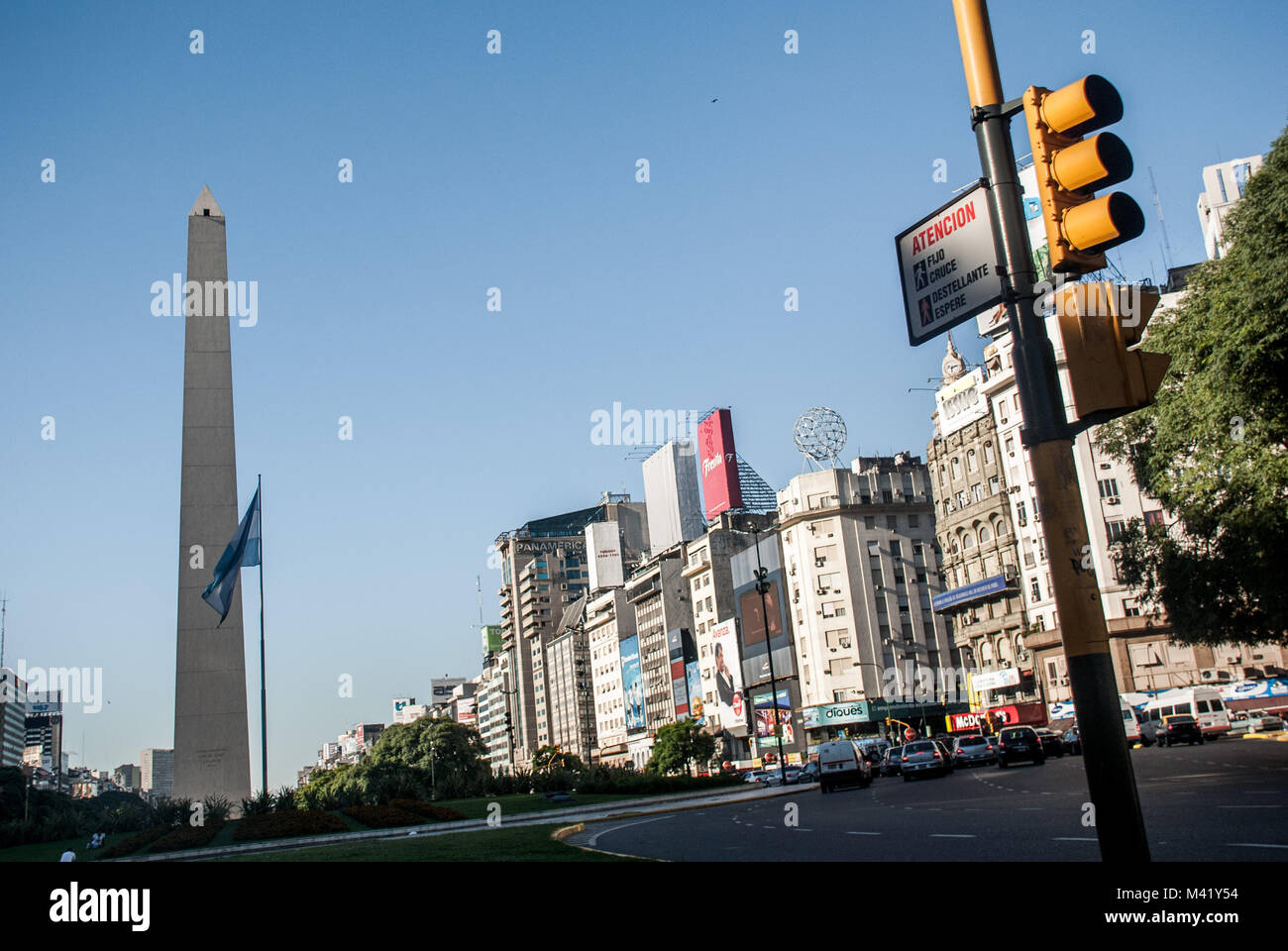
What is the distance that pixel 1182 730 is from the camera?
49.0 metres

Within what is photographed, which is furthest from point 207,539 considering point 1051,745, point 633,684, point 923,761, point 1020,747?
point 633,684

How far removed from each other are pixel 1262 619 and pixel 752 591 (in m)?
77.0

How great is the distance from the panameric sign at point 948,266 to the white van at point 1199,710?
5345cm

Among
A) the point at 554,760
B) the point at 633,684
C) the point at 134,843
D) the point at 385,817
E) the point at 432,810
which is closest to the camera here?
the point at 134,843

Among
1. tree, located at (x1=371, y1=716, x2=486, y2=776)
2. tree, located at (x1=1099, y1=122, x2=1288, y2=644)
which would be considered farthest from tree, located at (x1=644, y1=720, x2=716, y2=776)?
tree, located at (x1=1099, y1=122, x2=1288, y2=644)

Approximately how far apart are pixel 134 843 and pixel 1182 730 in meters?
43.2

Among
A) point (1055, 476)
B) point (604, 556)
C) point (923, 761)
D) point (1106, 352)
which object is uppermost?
point (604, 556)

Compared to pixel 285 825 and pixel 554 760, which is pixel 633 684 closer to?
pixel 554 760

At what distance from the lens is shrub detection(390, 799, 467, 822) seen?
3000 centimetres

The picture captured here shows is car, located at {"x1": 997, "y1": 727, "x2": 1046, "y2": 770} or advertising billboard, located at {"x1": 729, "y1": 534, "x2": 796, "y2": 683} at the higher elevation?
advertising billboard, located at {"x1": 729, "y1": 534, "x2": 796, "y2": 683}

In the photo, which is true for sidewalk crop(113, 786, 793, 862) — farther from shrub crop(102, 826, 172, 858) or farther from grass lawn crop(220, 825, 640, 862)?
grass lawn crop(220, 825, 640, 862)

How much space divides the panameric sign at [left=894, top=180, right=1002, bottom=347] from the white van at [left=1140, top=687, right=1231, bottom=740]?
53.5 meters

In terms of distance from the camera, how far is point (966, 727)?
247 ft
